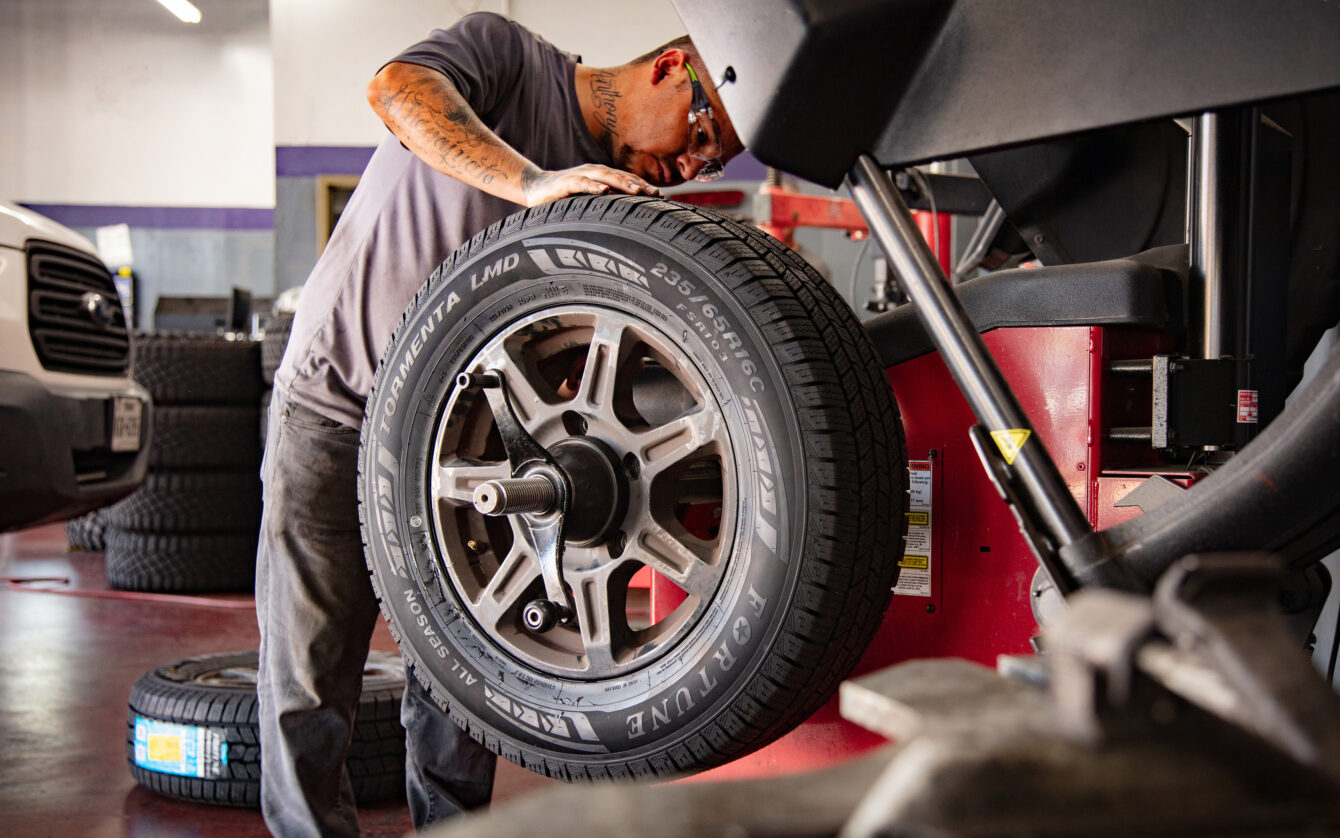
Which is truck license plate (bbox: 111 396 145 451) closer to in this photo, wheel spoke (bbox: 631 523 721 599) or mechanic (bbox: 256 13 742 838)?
mechanic (bbox: 256 13 742 838)

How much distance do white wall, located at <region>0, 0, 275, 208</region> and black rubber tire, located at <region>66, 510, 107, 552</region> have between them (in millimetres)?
8232

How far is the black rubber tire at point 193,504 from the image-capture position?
4785 millimetres

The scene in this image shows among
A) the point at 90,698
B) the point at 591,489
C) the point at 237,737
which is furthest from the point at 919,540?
the point at 90,698

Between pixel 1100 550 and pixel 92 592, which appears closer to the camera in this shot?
pixel 1100 550

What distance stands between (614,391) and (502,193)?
1.37 ft

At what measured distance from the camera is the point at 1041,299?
4.95 feet

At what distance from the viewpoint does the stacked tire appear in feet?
15.7

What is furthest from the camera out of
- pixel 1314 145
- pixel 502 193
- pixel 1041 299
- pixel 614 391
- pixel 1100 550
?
pixel 1314 145

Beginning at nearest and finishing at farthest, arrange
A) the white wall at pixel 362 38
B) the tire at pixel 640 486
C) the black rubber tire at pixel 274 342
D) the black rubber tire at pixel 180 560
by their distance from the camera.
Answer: the tire at pixel 640 486 < the black rubber tire at pixel 274 342 < the black rubber tire at pixel 180 560 < the white wall at pixel 362 38

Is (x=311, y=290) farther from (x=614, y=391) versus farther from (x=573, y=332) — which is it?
(x=614, y=391)

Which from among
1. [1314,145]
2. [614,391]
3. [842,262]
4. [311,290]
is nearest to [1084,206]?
[1314,145]

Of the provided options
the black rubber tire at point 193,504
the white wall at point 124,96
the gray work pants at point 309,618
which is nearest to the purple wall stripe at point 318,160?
the white wall at point 124,96

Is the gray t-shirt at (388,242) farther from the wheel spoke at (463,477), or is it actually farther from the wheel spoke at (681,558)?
the wheel spoke at (681,558)

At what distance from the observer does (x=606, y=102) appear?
2.18 metres
